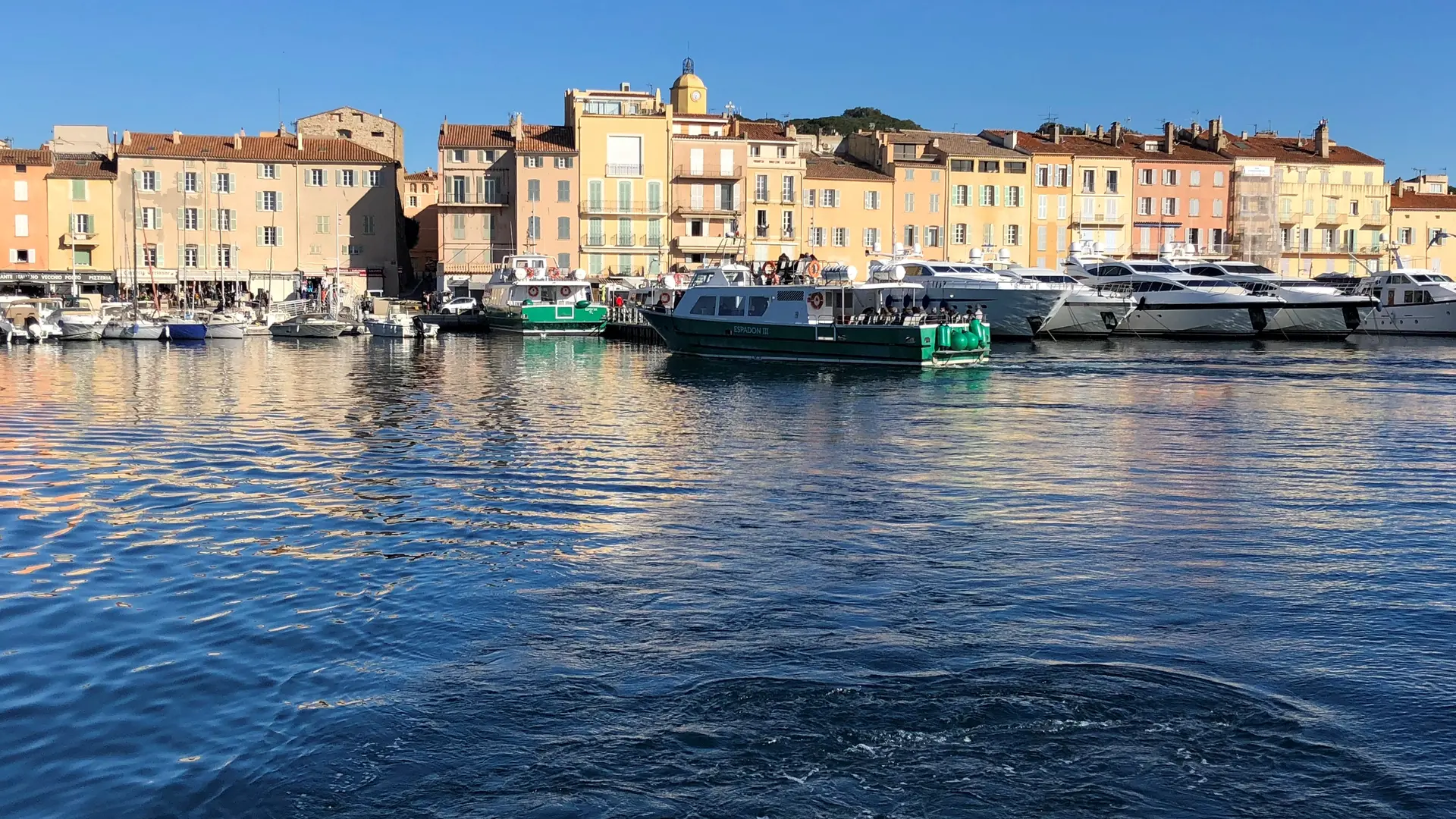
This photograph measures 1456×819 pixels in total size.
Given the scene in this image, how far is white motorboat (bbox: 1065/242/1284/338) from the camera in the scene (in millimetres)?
60188

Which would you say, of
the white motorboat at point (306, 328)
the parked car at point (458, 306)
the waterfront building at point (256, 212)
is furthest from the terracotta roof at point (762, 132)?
the white motorboat at point (306, 328)

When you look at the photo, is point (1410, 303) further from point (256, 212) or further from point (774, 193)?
point (256, 212)

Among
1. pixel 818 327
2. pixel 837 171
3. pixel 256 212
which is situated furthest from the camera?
pixel 837 171

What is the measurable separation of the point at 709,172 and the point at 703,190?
1.05 metres

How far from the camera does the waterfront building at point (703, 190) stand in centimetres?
7825

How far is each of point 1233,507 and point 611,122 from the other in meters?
63.9

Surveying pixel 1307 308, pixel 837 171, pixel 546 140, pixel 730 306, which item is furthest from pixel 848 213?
pixel 730 306

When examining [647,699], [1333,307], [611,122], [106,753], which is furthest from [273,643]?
[611,122]

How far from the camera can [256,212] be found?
77.5 metres

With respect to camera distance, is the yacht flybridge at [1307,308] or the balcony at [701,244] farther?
the balcony at [701,244]

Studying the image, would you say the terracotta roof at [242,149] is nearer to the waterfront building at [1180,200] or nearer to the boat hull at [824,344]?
the boat hull at [824,344]

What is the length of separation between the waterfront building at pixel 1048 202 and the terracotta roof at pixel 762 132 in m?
13.8

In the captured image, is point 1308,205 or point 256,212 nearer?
point 256,212

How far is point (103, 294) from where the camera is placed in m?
75.6
